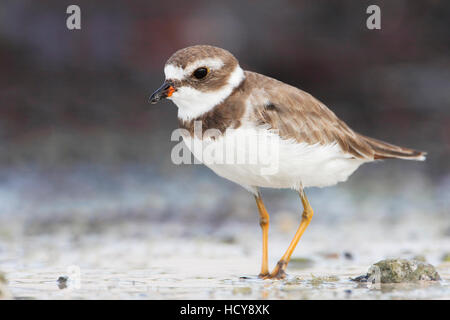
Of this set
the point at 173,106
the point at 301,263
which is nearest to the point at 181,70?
the point at 301,263

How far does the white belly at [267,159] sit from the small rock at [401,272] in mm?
880

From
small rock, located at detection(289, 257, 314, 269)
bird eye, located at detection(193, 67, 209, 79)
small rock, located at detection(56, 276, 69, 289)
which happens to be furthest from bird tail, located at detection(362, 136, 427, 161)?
small rock, located at detection(56, 276, 69, 289)

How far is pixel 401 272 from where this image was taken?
17.1 feet

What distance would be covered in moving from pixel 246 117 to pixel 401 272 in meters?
1.54

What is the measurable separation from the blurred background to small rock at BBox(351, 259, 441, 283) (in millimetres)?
2548

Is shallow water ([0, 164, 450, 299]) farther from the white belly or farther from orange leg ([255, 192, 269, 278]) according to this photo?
the white belly

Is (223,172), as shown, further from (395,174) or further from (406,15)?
(406,15)

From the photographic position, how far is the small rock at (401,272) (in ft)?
17.1

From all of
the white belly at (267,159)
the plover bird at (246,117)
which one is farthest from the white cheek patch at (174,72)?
the white belly at (267,159)

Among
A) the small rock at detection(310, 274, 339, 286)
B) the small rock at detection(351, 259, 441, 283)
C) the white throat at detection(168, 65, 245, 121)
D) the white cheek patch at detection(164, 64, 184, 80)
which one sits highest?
the white cheek patch at detection(164, 64, 184, 80)

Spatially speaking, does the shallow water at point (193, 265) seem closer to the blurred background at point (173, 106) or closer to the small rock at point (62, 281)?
the small rock at point (62, 281)

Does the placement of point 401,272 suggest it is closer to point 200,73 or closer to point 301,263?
point 301,263

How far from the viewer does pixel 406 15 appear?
12.5 meters

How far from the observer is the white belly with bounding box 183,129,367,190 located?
5.16 metres
